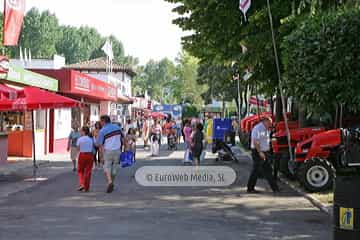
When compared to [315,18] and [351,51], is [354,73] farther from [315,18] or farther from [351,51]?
[315,18]

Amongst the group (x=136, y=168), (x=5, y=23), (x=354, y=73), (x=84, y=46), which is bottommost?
(x=136, y=168)

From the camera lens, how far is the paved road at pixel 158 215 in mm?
8656

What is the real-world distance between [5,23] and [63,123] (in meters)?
12.5

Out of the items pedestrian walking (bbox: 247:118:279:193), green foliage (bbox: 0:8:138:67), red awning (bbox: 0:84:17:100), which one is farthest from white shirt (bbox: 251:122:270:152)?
green foliage (bbox: 0:8:138:67)

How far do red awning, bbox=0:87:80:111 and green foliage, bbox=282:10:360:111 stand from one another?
8037mm

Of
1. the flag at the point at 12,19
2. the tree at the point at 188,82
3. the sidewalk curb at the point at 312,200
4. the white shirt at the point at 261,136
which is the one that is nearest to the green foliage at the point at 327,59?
the sidewalk curb at the point at 312,200

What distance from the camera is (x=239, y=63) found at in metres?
18.0

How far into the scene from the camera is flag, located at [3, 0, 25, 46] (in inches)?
747

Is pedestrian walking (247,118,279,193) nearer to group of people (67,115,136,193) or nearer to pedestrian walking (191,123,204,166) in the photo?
group of people (67,115,136,193)

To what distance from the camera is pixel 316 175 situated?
13430 millimetres

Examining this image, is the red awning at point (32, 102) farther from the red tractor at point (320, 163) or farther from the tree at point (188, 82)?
the tree at point (188, 82)

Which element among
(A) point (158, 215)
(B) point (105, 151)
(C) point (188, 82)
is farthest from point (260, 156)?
(C) point (188, 82)

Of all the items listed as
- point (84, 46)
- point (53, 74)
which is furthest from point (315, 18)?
point (84, 46)

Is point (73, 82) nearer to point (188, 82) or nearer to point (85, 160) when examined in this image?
point (85, 160)
